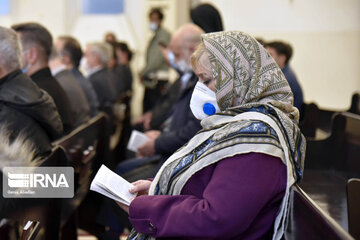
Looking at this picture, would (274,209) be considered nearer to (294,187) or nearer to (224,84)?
(294,187)

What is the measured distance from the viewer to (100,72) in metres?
6.84

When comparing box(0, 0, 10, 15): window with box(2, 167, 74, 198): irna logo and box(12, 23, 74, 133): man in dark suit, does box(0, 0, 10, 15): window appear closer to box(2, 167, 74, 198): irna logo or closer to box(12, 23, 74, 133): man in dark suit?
box(12, 23, 74, 133): man in dark suit

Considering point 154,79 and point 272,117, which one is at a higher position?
point 272,117

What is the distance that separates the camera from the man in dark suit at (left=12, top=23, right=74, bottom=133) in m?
3.65

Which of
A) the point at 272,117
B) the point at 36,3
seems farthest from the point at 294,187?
the point at 36,3

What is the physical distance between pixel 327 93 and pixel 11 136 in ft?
12.7

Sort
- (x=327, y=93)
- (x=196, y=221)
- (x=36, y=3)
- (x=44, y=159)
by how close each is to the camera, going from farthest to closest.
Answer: (x=36, y=3) < (x=327, y=93) < (x=44, y=159) < (x=196, y=221)

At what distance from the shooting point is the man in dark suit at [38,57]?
3.65 m

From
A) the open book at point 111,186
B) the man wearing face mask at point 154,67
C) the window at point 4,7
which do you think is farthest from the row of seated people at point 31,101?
the window at point 4,7

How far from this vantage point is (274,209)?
183 cm

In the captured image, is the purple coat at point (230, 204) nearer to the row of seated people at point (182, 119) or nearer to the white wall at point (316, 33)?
the row of seated people at point (182, 119)

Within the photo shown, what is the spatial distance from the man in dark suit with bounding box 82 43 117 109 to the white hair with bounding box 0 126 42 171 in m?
3.92

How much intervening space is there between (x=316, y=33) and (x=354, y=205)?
3.76m

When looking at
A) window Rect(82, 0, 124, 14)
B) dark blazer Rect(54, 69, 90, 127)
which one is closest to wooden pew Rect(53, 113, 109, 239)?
dark blazer Rect(54, 69, 90, 127)
